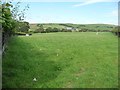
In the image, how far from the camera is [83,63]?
14.8 meters

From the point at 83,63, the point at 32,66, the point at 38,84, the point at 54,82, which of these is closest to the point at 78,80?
the point at 54,82

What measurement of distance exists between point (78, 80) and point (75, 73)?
1.34 metres

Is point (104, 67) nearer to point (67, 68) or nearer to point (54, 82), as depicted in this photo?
point (67, 68)

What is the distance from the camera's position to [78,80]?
35.5 feet

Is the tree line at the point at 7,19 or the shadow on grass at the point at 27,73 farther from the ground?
the tree line at the point at 7,19

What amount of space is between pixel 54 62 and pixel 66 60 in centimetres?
110

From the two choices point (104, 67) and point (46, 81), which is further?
point (104, 67)

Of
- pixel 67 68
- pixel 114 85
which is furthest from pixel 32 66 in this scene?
pixel 114 85

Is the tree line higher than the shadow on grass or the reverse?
higher

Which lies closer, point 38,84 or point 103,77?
point 38,84

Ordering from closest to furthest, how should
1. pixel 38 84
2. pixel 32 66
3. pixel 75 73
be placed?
pixel 38 84 < pixel 75 73 < pixel 32 66

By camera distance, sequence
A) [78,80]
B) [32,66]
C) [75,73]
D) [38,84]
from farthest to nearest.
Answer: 1. [32,66]
2. [75,73]
3. [78,80]
4. [38,84]

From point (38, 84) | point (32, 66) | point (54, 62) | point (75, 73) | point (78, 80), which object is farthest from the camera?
point (54, 62)

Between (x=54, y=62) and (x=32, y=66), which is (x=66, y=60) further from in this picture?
(x=32, y=66)
